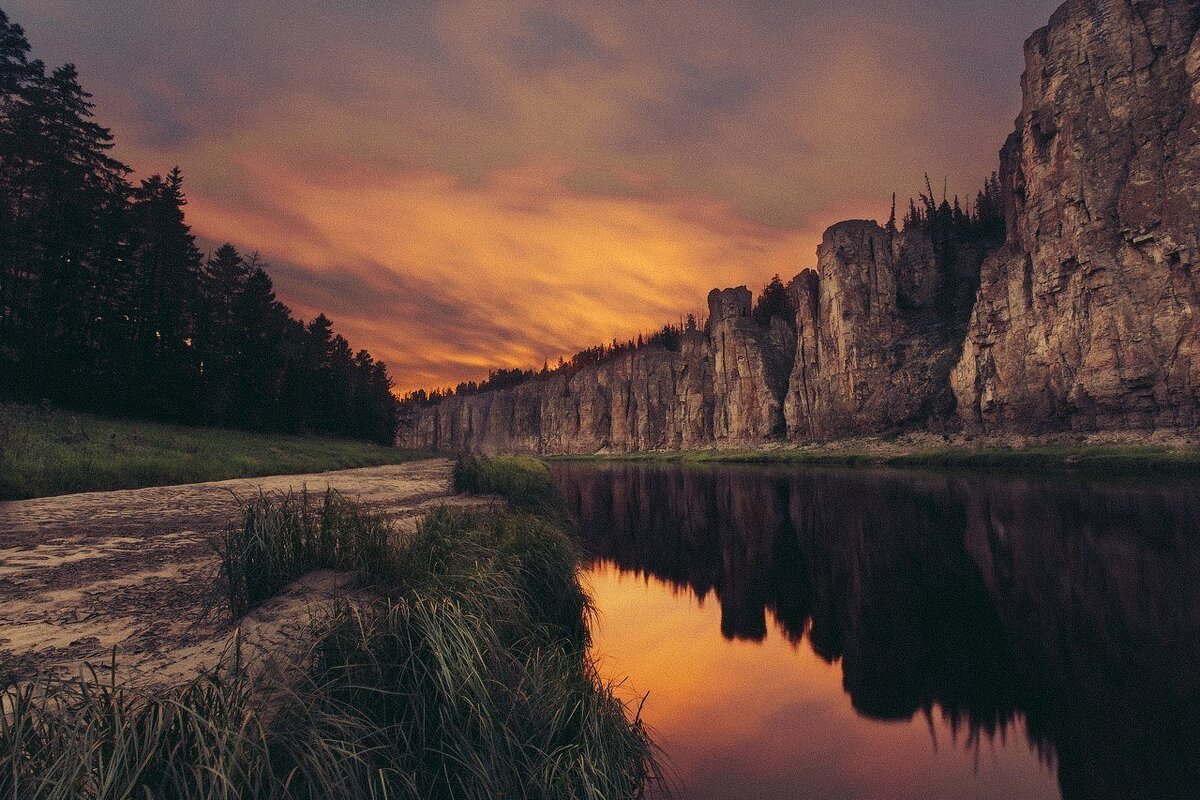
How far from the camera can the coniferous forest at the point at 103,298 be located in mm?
28906

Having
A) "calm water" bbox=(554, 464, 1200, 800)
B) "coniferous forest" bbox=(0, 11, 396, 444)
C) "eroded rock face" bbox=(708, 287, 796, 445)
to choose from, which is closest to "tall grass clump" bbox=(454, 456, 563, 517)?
"calm water" bbox=(554, 464, 1200, 800)

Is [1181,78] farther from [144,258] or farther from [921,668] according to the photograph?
[144,258]

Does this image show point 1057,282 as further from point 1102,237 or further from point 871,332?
point 871,332

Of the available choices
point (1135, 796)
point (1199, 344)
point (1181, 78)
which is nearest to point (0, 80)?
point (1135, 796)

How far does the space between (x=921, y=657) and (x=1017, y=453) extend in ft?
175

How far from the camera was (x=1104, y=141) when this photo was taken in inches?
1918

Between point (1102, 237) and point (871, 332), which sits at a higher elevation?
point (1102, 237)

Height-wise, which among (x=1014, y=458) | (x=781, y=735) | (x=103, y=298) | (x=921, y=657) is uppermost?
(x=103, y=298)

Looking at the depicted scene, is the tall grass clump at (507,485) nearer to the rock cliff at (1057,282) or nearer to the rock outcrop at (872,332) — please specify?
the rock cliff at (1057,282)

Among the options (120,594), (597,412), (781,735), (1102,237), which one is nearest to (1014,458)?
(1102,237)

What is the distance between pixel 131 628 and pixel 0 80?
49.5 metres

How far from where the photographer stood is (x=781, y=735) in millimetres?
6527

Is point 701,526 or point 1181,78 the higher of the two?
point 1181,78

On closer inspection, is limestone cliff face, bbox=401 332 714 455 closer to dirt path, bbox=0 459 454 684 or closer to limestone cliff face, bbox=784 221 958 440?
limestone cliff face, bbox=784 221 958 440
